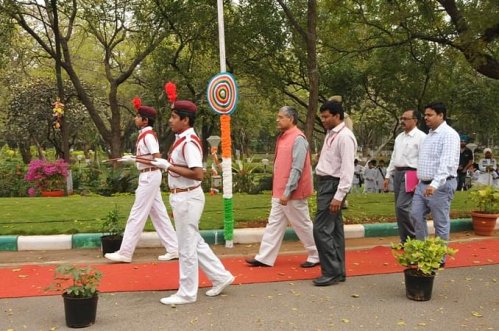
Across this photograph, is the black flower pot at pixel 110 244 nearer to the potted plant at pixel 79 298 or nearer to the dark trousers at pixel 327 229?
the potted plant at pixel 79 298

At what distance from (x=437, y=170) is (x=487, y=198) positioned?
2792mm

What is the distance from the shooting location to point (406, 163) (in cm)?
638

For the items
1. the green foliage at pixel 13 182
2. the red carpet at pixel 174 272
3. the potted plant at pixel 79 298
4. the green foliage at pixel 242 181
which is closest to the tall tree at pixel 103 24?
the green foliage at pixel 13 182

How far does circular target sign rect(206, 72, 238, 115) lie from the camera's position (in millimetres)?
6766

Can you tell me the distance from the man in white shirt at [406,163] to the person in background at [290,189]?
1197 millimetres

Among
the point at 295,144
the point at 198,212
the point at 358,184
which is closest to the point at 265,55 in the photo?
the point at 358,184

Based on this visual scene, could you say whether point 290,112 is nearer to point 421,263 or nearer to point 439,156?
point 439,156

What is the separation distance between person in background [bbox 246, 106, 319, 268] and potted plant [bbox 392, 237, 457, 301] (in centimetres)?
133

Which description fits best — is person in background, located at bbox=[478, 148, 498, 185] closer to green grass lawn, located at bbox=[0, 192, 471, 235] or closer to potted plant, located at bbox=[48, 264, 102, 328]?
green grass lawn, located at bbox=[0, 192, 471, 235]

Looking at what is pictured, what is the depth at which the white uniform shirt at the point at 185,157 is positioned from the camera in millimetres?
4695

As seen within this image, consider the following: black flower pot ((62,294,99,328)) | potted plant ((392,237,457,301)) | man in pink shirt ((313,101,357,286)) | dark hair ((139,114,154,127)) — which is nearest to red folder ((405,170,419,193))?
man in pink shirt ((313,101,357,286))

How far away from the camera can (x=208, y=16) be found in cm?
1549

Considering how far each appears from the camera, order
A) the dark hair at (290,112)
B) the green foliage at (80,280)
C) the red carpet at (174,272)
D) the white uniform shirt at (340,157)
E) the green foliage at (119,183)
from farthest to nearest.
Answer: the green foliage at (119,183)
the dark hair at (290,112)
the red carpet at (174,272)
the white uniform shirt at (340,157)
the green foliage at (80,280)

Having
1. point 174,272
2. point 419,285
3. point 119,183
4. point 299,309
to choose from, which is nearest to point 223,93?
point 174,272
